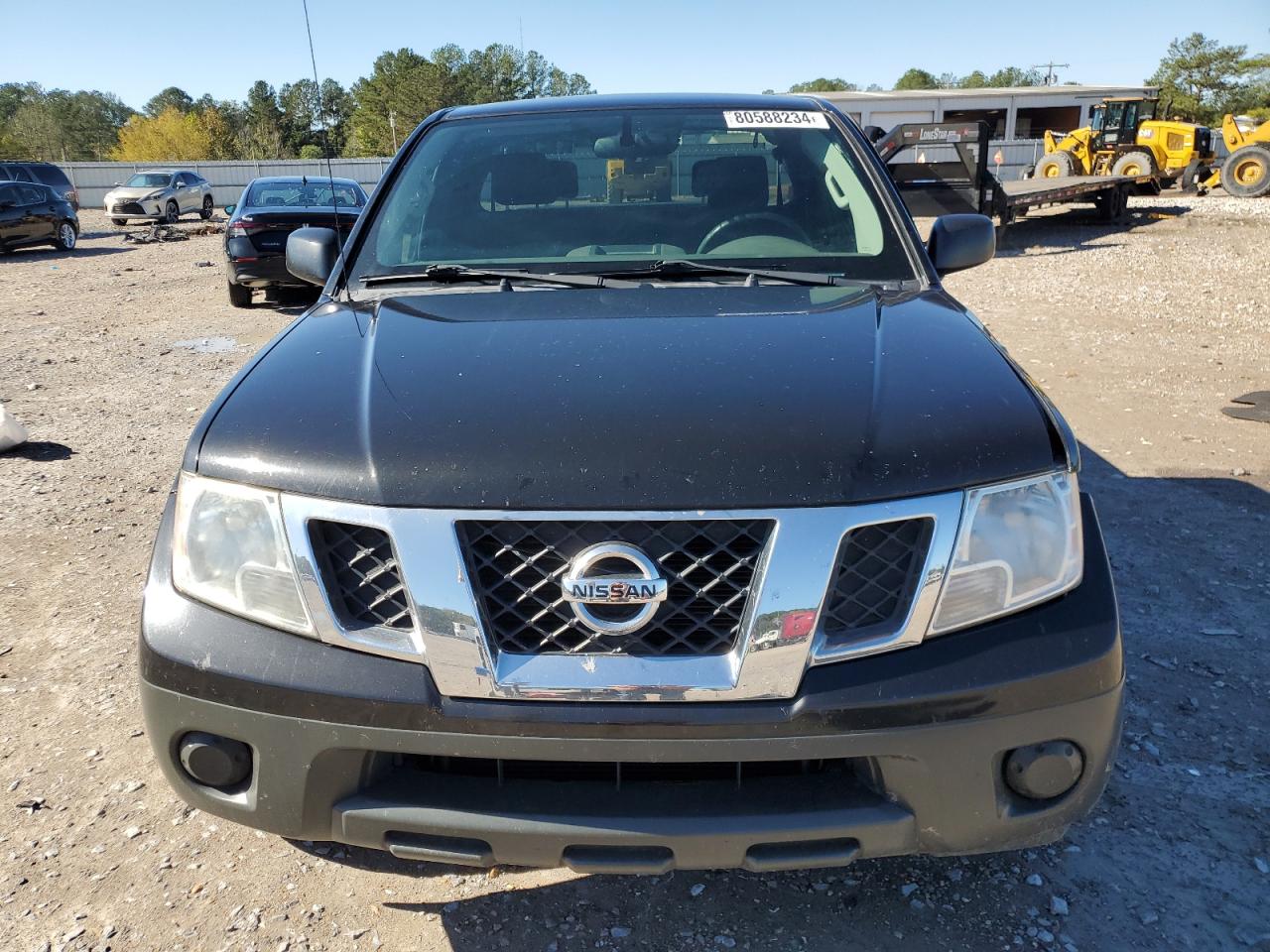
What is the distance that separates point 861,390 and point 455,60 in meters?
93.0

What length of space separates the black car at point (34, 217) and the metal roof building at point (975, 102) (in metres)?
36.8

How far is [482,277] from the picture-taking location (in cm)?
273

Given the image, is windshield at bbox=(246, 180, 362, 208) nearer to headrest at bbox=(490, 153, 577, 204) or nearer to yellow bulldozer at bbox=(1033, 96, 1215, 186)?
headrest at bbox=(490, 153, 577, 204)

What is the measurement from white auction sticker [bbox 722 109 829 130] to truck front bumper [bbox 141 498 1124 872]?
196 centimetres

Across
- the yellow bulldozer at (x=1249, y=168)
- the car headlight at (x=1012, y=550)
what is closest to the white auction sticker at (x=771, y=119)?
the car headlight at (x=1012, y=550)

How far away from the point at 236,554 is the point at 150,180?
31603 millimetres

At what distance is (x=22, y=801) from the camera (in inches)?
104

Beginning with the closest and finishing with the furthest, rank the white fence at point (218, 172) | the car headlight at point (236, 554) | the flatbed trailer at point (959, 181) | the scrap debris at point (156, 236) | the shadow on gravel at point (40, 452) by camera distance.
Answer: the car headlight at point (236, 554)
the shadow on gravel at point (40, 452)
the flatbed trailer at point (959, 181)
the scrap debris at point (156, 236)
the white fence at point (218, 172)

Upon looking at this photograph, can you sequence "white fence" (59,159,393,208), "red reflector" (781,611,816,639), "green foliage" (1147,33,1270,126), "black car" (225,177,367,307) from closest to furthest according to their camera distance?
"red reflector" (781,611,816,639) → "black car" (225,177,367,307) → "white fence" (59,159,393,208) → "green foliage" (1147,33,1270,126)

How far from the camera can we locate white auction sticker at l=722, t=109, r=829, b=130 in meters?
3.22

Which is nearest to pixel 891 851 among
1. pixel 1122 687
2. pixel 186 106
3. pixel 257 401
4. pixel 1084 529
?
pixel 1122 687

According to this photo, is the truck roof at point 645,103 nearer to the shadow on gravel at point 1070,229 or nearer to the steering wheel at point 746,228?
the steering wheel at point 746,228

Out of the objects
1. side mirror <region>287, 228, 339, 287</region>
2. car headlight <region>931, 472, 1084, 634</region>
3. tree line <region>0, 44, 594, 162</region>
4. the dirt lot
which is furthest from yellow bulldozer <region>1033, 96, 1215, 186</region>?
tree line <region>0, 44, 594, 162</region>

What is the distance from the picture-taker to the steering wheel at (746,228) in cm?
293
